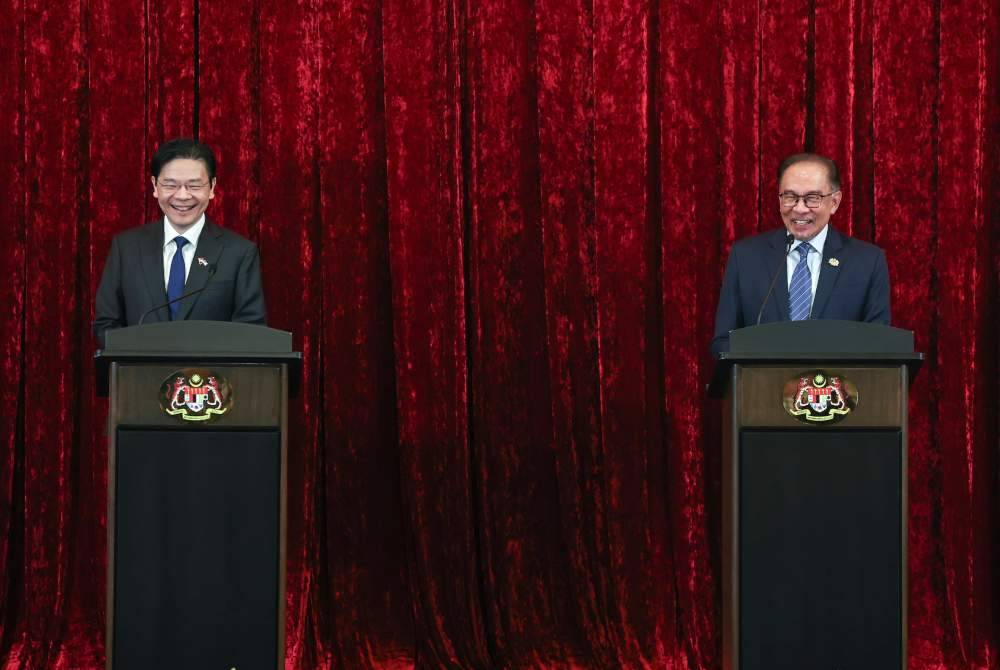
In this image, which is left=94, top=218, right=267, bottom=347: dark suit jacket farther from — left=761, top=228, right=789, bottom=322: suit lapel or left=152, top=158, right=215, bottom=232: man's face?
left=761, top=228, right=789, bottom=322: suit lapel

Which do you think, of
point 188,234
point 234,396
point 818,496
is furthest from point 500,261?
point 818,496

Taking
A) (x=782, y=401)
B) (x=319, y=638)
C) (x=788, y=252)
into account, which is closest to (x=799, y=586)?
(x=782, y=401)

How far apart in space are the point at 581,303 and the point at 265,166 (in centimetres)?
94

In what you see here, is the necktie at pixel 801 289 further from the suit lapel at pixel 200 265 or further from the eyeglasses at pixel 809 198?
the suit lapel at pixel 200 265

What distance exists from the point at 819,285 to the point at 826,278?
2 centimetres

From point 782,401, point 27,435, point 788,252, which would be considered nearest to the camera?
point 782,401

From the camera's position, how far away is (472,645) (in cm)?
381

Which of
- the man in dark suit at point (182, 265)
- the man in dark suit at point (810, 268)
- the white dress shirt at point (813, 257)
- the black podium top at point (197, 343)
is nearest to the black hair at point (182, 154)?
the man in dark suit at point (182, 265)

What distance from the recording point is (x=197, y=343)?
2646mm

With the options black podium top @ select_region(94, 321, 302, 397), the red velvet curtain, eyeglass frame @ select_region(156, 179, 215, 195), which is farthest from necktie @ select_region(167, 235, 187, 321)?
the red velvet curtain

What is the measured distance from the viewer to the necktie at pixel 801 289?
9.91ft

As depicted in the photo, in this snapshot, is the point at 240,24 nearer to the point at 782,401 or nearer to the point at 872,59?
the point at 872,59

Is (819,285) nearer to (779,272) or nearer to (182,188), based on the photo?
(779,272)

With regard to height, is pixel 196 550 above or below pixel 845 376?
below
